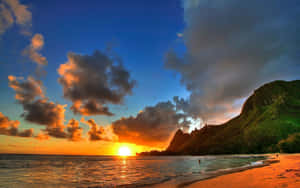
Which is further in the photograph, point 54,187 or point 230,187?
point 54,187

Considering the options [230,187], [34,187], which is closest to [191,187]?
[230,187]

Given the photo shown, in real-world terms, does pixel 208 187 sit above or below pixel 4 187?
above

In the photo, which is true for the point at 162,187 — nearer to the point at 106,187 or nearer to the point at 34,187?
the point at 106,187

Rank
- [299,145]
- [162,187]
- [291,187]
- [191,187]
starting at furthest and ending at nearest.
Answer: [299,145]
[162,187]
[191,187]
[291,187]

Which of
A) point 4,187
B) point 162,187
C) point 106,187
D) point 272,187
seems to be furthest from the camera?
point 4,187

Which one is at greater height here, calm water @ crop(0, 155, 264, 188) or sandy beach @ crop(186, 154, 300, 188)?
sandy beach @ crop(186, 154, 300, 188)

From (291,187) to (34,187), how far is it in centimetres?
2833

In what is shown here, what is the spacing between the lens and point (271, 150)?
191250 millimetres

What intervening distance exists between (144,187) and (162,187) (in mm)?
2304

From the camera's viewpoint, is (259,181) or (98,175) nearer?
(259,181)

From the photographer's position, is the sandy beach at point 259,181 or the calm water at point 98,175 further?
the calm water at point 98,175

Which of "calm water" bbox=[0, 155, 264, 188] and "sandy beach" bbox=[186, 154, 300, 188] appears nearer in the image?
"sandy beach" bbox=[186, 154, 300, 188]

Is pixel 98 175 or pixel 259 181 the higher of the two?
pixel 259 181

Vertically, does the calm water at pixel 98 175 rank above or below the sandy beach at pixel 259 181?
below
